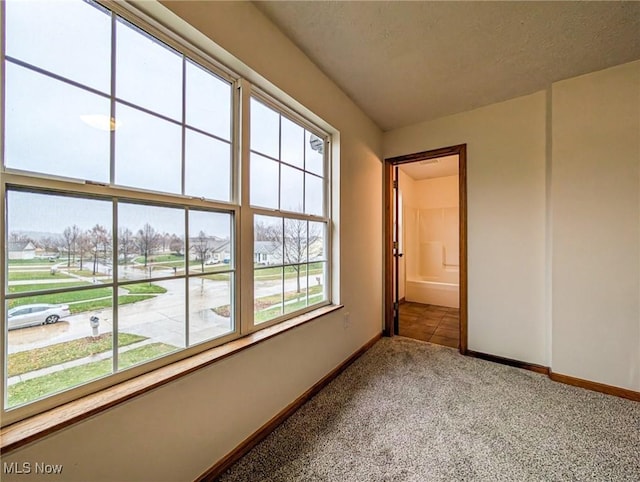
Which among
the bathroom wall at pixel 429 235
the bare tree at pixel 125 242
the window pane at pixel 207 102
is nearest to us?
the bare tree at pixel 125 242

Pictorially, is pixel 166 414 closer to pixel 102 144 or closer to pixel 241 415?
pixel 241 415

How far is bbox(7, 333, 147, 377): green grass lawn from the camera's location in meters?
0.85

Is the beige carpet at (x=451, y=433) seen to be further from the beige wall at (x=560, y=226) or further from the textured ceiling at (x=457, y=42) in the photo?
Answer: the textured ceiling at (x=457, y=42)

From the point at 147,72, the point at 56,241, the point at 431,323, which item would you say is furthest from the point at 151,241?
the point at 431,323

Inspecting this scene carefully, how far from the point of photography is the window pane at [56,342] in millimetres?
842

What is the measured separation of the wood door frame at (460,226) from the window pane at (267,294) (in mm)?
1801

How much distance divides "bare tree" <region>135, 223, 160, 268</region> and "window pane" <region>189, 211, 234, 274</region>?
17cm

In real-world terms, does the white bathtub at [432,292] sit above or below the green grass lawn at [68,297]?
below

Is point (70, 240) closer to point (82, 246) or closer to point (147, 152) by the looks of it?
point (82, 246)

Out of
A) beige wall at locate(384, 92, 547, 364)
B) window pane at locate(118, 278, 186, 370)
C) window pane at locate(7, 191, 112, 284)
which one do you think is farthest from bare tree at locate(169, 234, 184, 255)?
beige wall at locate(384, 92, 547, 364)

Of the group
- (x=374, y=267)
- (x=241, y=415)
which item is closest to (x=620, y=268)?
(x=374, y=267)

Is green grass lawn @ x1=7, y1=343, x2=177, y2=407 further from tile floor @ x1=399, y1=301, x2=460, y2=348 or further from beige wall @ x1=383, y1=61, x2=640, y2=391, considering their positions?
tile floor @ x1=399, y1=301, x2=460, y2=348

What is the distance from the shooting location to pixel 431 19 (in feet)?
5.21

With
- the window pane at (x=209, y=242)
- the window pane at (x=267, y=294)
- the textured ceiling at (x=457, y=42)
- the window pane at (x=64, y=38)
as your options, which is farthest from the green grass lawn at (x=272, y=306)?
the textured ceiling at (x=457, y=42)
